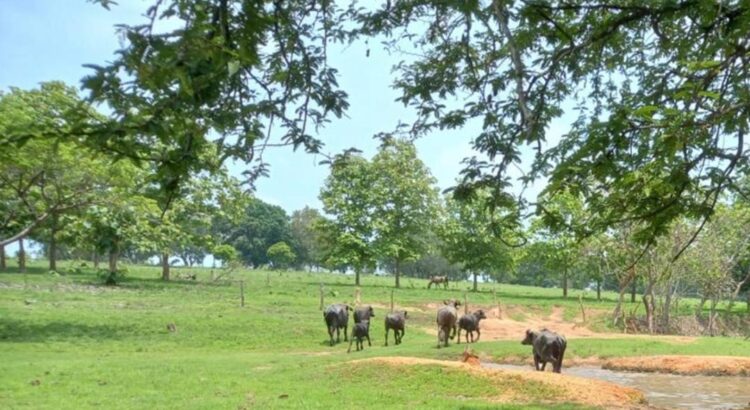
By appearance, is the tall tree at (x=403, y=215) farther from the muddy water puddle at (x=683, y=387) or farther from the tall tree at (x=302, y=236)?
the tall tree at (x=302, y=236)

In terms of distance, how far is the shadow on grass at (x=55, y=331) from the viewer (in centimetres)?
2206

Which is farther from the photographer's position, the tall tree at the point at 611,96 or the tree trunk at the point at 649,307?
the tree trunk at the point at 649,307

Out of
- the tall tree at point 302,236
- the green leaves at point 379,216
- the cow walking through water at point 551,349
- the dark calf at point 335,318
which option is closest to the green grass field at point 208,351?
the dark calf at point 335,318

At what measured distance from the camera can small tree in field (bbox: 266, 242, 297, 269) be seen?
81000 mm

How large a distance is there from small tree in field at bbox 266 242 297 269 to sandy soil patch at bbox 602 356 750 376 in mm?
63064

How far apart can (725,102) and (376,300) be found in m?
33.3

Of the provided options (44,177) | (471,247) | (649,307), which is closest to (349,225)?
(471,247)

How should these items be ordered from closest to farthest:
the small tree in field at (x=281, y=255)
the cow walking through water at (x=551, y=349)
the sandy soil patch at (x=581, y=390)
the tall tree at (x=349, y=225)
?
the sandy soil patch at (x=581, y=390) → the cow walking through water at (x=551, y=349) → the tall tree at (x=349, y=225) → the small tree in field at (x=281, y=255)

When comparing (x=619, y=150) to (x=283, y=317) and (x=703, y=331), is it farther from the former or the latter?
(x=703, y=331)

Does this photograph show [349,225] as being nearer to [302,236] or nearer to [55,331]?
[55,331]

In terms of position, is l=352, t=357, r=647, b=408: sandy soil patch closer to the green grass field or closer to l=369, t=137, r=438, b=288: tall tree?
the green grass field

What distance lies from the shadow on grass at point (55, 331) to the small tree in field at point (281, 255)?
5650 centimetres

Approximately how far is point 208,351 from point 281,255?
63061 mm

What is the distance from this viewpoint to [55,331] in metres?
23.0
